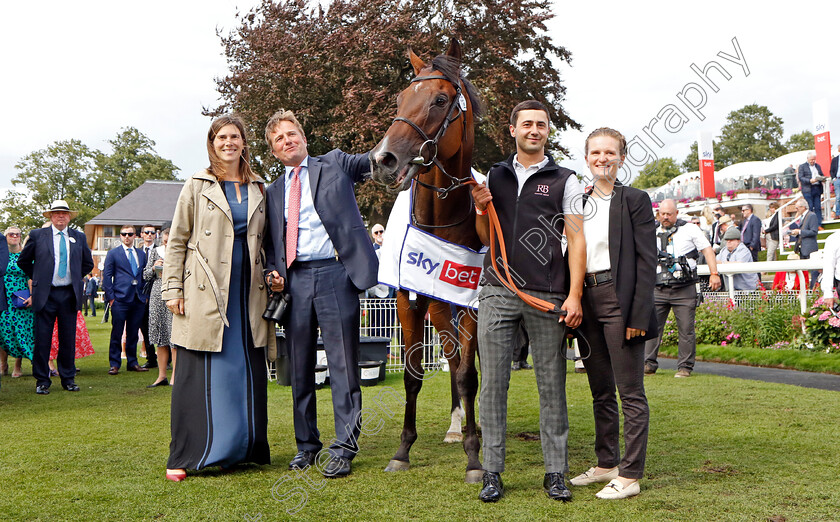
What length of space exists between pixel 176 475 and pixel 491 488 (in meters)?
1.88

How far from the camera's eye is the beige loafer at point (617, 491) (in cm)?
339

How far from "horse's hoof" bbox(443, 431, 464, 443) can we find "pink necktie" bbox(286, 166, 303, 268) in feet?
5.90

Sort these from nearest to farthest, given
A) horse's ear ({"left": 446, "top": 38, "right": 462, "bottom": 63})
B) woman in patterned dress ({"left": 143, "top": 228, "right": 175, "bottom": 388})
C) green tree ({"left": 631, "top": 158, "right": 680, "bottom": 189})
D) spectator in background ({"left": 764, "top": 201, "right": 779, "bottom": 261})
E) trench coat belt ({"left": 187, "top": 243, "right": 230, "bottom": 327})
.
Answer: horse's ear ({"left": 446, "top": 38, "right": 462, "bottom": 63}) → trench coat belt ({"left": 187, "top": 243, "right": 230, "bottom": 327}) → woman in patterned dress ({"left": 143, "top": 228, "right": 175, "bottom": 388}) → spectator in background ({"left": 764, "top": 201, "right": 779, "bottom": 261}) → green tree ({"left": 631, "top": 158, "right": 680, "bottom": 189})

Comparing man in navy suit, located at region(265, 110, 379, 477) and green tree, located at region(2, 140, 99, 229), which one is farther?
green tree, located at region(2, 140, 99, 229)

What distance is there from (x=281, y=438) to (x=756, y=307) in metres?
7.50

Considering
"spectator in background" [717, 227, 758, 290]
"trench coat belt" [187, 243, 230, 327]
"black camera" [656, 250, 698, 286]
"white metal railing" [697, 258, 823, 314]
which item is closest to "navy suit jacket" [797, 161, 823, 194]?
"spectator in background" [717, 227, 758, 290]

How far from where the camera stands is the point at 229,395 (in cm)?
411

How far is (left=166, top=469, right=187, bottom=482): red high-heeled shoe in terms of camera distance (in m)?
3.89

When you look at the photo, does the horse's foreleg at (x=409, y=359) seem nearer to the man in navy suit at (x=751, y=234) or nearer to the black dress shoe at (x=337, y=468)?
the black dress shoe at (x=337, y=468)

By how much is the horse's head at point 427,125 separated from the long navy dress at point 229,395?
1250 millimetres

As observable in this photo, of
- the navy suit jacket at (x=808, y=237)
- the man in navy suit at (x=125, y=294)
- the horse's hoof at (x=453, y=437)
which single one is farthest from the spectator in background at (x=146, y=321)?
the navy suit jacket at (x=808, y=237)

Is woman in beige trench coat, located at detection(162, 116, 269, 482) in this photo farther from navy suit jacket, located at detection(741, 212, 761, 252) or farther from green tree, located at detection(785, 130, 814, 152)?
green tree, located at detection(785, 130, 814, 152)

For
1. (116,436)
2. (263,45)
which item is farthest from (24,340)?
(263,45)

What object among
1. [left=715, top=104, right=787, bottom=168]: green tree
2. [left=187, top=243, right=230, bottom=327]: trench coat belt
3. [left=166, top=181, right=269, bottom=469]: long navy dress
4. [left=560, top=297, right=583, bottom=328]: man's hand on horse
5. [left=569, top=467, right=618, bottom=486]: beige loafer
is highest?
[left=715, top=104, right=787, bottom=168]: green tree
